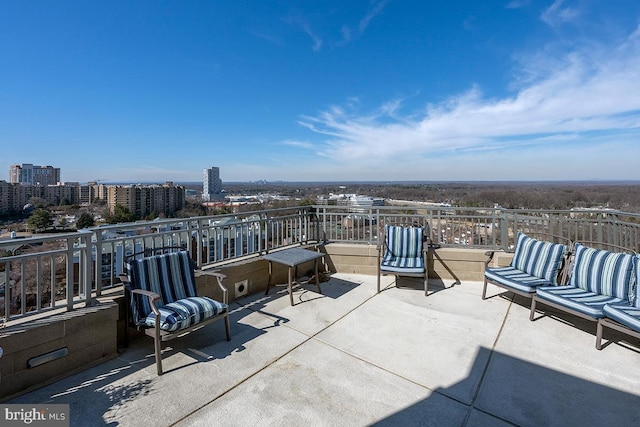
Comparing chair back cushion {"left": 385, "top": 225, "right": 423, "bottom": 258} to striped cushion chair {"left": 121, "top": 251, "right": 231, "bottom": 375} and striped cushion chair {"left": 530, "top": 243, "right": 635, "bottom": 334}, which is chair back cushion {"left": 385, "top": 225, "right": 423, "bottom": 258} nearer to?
striped cushion chair {"left": 530, "top": 243, "right": 635, "bottom": 334}

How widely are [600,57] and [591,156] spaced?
964 centimetres

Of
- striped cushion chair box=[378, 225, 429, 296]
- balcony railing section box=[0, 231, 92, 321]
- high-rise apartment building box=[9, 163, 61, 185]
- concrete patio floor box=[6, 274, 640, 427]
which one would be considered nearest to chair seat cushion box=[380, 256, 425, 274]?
striped cushion chair box=[378, 225, 429, 296]

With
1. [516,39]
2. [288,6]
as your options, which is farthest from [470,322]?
[288,6]

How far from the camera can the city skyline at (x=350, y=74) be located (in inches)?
266

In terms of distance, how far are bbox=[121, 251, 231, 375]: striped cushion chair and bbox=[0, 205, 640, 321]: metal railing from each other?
0.32 meters

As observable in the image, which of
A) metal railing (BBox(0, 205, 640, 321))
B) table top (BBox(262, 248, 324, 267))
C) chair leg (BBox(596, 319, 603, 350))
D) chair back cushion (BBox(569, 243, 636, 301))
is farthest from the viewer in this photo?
table top (BBox(262, 248, 324, 267))

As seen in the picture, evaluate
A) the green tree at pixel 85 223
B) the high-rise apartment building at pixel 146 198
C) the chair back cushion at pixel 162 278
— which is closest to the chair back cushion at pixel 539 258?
the chair back cushion at pixel 162 278

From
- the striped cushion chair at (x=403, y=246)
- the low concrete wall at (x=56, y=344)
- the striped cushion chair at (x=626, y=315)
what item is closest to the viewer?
the low concrete wall at (x=56, y=344)

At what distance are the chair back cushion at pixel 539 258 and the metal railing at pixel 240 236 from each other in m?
0.75

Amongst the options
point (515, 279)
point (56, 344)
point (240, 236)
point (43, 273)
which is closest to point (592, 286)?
point (515, 279)

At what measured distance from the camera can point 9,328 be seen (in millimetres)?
2203

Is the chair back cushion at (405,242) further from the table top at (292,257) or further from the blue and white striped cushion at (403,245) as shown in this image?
the table top at (292,257)

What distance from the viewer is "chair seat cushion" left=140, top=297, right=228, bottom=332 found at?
2.57m

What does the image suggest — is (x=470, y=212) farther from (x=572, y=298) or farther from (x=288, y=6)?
(x=288, y=6)
